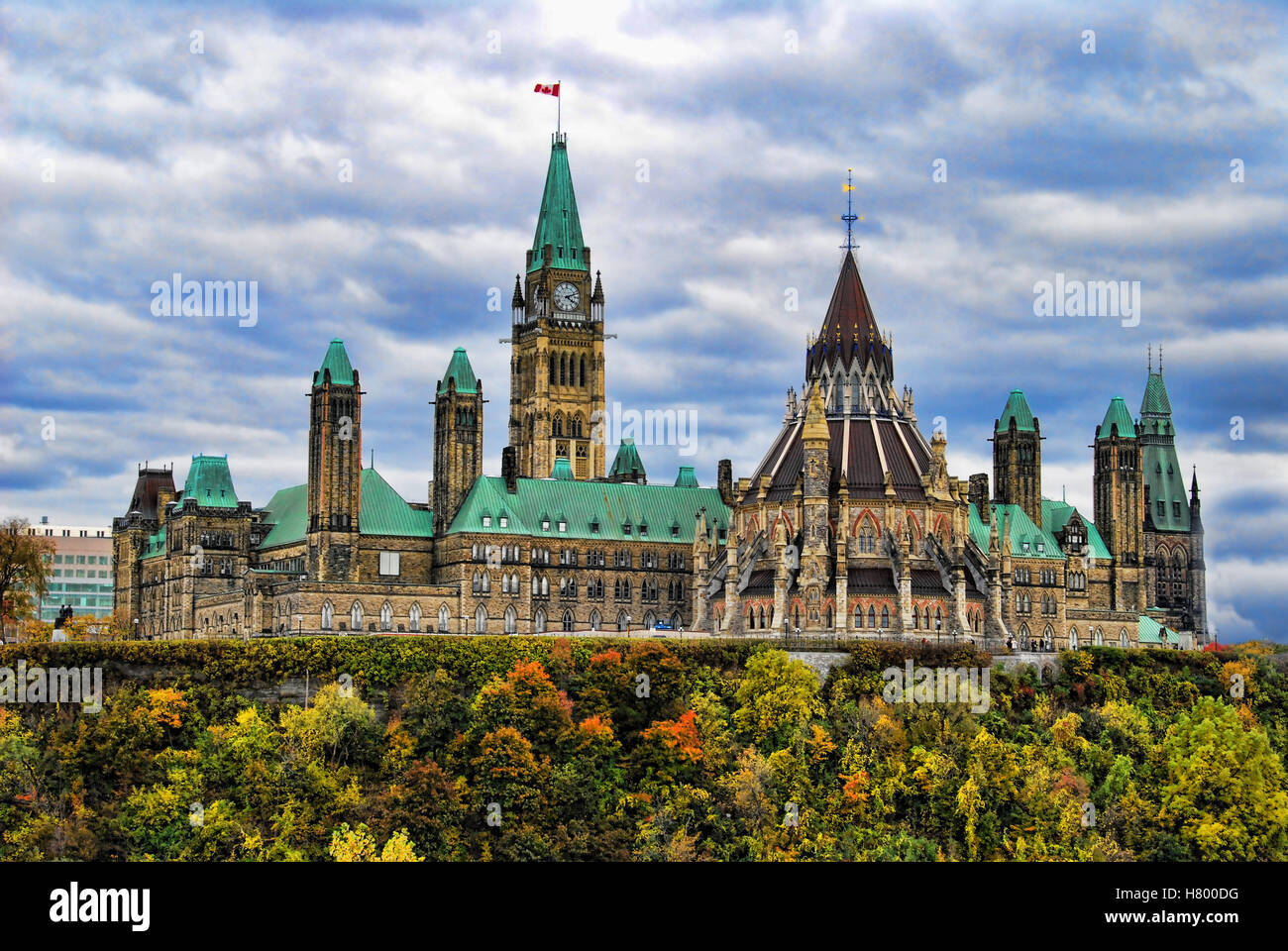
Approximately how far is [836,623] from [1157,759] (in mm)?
29370

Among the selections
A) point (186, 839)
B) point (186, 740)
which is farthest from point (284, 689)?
point (186, 839)

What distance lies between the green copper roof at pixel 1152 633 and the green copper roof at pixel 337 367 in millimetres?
71143

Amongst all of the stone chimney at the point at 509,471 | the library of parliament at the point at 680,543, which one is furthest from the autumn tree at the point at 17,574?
the stone chimney at the point at 509,471

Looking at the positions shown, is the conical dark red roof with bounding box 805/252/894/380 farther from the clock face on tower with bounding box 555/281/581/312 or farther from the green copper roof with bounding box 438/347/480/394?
the clock face on tower with bounding box 555/281/581/312

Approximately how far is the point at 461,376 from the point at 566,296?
4510 cm

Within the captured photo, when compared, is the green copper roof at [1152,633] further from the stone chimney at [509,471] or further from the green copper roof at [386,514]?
the green copper roof at [386,514]

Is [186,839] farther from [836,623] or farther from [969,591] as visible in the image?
[969,591]

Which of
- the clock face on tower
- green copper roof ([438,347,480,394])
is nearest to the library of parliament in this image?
green copper roof ([438,347,480,394])

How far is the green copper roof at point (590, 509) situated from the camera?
152m

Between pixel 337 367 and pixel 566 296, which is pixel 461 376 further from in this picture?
pixel 566 296

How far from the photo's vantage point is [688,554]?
15912 centimetres

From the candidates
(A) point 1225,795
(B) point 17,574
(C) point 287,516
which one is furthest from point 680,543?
(A) point 1225,795

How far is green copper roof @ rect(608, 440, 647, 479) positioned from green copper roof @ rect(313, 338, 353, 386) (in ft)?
116
